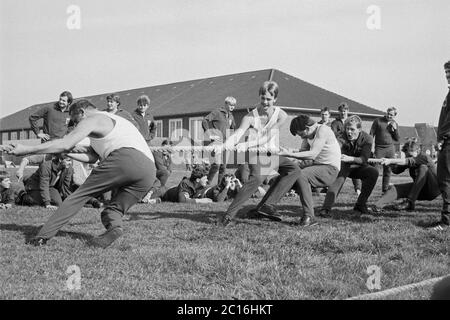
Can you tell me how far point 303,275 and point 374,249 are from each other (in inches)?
58.4

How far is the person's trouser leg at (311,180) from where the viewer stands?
23.4ft

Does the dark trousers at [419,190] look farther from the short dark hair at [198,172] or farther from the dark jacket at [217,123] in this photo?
the dark jacket at [217,123]

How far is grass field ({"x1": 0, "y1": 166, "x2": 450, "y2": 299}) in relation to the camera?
3883mm

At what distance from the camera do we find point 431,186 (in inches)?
344

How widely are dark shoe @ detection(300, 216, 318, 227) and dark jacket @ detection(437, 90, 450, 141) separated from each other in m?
2.01

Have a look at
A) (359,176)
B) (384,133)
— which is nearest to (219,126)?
(384,133)

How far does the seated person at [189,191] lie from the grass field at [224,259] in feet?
11.0

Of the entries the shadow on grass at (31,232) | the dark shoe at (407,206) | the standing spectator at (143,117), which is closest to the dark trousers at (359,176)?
the dark shoe at (407,206)

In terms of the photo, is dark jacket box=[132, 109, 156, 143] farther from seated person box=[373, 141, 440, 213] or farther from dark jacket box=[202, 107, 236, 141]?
seated person box=[373, 141, 440, 213]

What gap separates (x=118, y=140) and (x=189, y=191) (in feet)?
18.3

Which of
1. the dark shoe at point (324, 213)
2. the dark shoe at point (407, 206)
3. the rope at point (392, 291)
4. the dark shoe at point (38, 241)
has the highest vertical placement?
the rope at point (392, 291)

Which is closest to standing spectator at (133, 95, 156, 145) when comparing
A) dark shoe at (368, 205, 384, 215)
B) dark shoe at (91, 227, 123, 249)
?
dark shoe at (368, 205, 384, 215)
